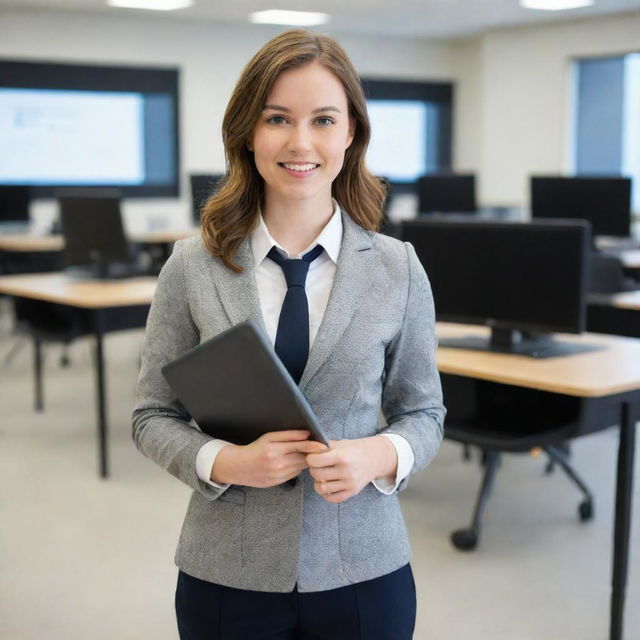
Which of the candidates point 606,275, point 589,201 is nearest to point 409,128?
point 589,201

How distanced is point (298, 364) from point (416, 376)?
0.18 metres

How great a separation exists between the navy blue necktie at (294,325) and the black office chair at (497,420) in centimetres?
169

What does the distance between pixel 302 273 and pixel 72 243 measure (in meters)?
3.78

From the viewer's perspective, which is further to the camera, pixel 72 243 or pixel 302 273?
pixel 72 243

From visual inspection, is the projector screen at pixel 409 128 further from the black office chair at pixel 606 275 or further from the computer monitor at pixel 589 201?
the black office chair at pixel 606 275

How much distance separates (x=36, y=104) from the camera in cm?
916

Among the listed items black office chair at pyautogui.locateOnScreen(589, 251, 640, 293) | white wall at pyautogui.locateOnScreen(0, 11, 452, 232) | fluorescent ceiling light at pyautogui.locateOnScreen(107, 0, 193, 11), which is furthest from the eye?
fluorescent ceiling light at pyautogui.locateOnScreen(107, 0, 193, 11)

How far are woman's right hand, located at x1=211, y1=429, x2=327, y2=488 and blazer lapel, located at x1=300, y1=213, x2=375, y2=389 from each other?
103 mm

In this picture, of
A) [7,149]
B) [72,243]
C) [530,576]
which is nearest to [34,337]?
[72,243]

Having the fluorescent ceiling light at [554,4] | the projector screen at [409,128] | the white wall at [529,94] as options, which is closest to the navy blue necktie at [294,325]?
the fluorescent ceiling light at [554,4]

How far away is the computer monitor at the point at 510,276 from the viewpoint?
3.01m

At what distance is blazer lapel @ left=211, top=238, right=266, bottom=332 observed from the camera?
132 cm

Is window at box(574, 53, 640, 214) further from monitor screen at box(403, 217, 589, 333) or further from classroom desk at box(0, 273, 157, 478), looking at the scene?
monitor screen at box(403, 217, 589, 333)

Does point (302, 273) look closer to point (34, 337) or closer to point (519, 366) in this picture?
point (519, 366)
